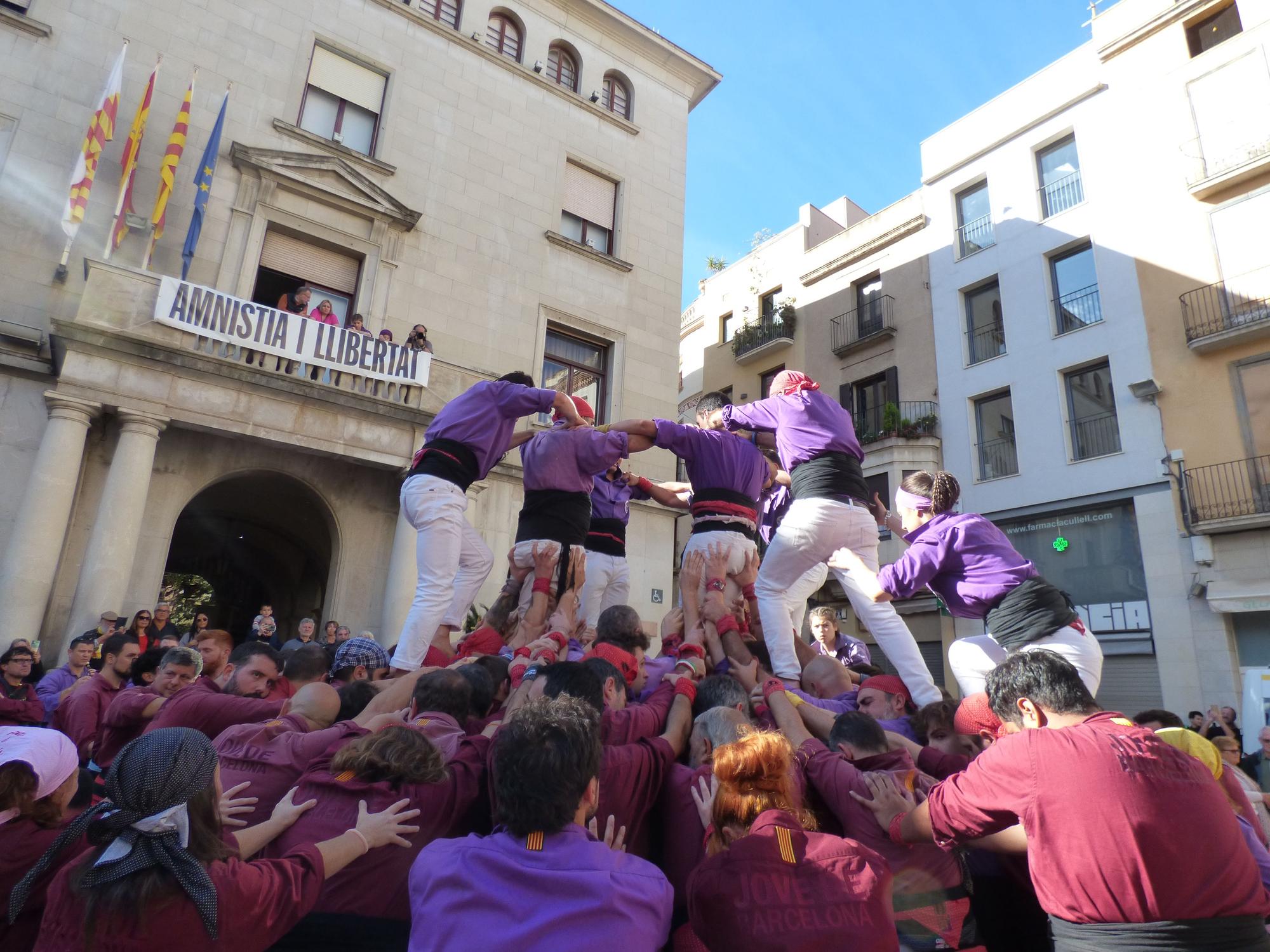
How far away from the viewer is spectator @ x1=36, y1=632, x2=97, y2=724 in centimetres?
699

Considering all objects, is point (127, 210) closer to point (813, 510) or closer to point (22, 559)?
point (22, 559)

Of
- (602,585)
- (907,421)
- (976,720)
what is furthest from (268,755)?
(907,421)

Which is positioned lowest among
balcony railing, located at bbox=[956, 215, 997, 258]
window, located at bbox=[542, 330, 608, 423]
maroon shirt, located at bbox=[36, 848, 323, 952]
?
maroon shirt, located at bbox=[36, 848, 323, 952]

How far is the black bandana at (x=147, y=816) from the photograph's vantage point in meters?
1.86

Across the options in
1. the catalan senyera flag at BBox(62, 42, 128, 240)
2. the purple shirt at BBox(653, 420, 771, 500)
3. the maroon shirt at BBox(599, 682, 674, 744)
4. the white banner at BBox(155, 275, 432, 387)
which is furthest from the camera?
the catalan senyera flag at BBox(62, 42, 128, 240)

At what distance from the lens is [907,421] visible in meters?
21.6

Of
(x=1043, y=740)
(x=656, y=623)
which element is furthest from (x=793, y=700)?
(x=656, y=623)

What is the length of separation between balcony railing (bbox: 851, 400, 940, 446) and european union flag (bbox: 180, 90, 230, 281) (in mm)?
15848

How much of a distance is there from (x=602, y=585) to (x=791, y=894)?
5461 millimetres

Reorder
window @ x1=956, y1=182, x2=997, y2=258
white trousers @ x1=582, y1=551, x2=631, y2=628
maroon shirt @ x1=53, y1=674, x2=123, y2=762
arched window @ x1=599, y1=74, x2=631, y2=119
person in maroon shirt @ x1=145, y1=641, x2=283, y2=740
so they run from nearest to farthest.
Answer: person in maroon shirt @ x1=145, y1=641, x2=283, y2=740 → maroon shirt @ x1=53, y1=674, x2=123, y2=762 → white trousers @ x1=582, y1=551, x2=631, y2=628 → arched window @ x1=599, y1=74, x2=631, y2=119 → window @ x1=956, y1=182, x2=997, y2=258

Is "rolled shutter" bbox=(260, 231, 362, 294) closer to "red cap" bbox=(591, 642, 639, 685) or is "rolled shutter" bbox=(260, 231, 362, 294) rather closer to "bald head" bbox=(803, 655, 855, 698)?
"red cap" bbox=(591, 642, 639, 685)

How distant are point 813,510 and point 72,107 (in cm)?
Answer: 1388

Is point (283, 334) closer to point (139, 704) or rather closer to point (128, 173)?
point (128, 173)

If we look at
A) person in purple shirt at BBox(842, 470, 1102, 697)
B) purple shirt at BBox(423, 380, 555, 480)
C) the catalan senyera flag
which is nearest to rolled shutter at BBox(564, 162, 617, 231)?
the catalan senyera flag
